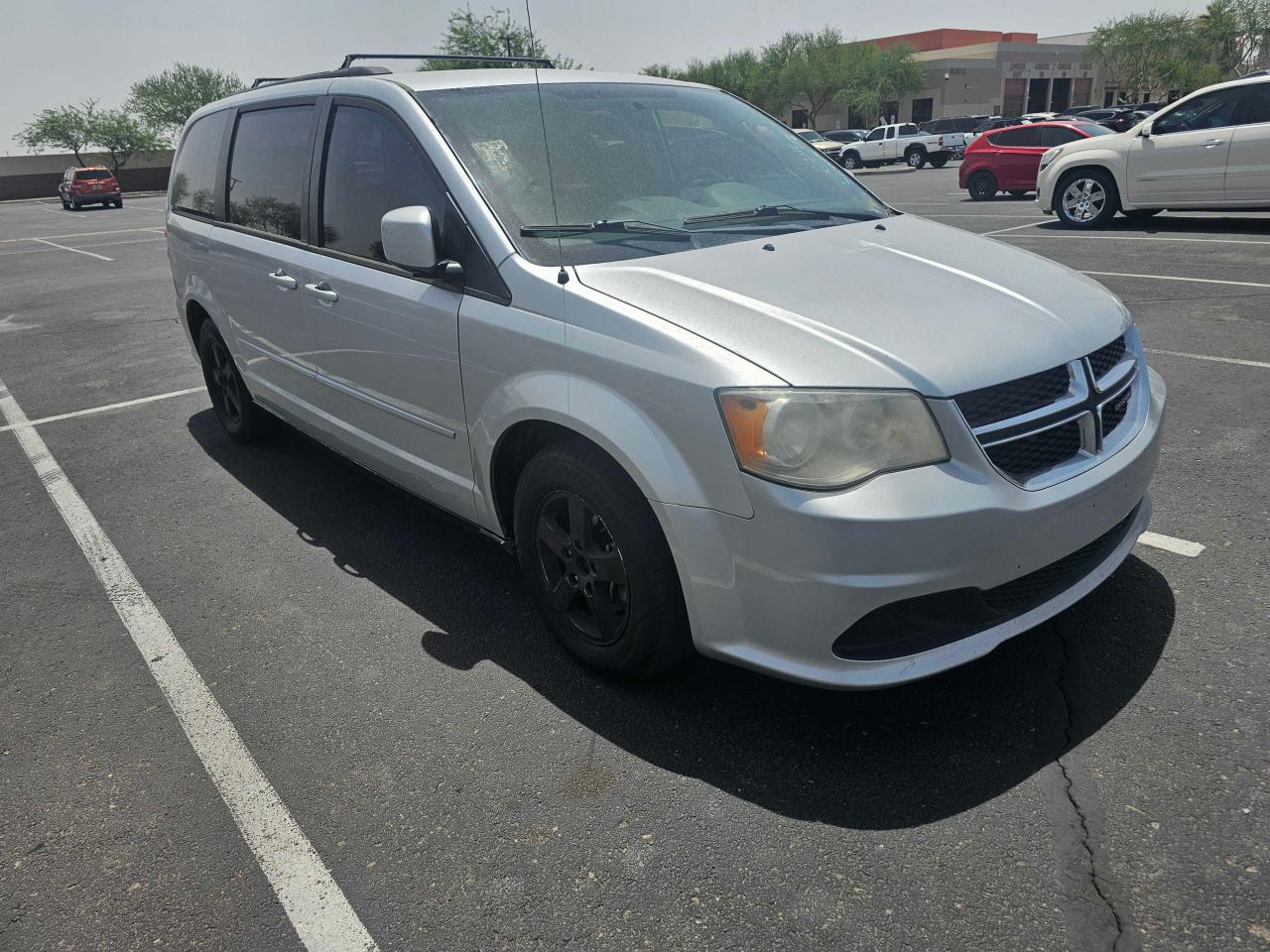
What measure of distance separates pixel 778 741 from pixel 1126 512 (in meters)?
1.22

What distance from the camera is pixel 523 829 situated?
2.51m

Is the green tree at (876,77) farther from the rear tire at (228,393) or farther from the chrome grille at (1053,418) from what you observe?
the chrome grille at (1053,418)

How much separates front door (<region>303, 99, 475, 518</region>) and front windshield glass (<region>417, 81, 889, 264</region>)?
0.74ft

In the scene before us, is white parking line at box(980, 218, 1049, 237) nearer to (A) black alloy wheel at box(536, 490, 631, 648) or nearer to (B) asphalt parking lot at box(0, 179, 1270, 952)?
(B) asphalt parking lot at box(0, 179, 1270, 952)

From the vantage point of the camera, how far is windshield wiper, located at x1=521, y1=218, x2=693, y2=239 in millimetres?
3072

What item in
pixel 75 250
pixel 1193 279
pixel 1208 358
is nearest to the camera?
pixel 1208 358

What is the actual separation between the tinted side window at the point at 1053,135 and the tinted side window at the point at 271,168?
56.0ft

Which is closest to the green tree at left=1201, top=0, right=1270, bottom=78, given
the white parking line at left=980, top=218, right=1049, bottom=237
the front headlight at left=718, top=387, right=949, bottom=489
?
the white parking line at left=980, top=218, right=1049, bottom=237

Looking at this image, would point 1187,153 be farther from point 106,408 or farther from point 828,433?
point 106,408

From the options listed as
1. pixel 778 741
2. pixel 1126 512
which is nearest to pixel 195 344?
pixel 778 741

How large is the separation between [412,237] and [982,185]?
1824cm

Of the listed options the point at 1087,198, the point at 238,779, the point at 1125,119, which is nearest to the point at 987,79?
the point at 1125,119

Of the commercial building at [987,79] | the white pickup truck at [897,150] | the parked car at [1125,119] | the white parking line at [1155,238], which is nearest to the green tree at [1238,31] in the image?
the commercial building at [987,79]

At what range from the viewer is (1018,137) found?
726 inches
